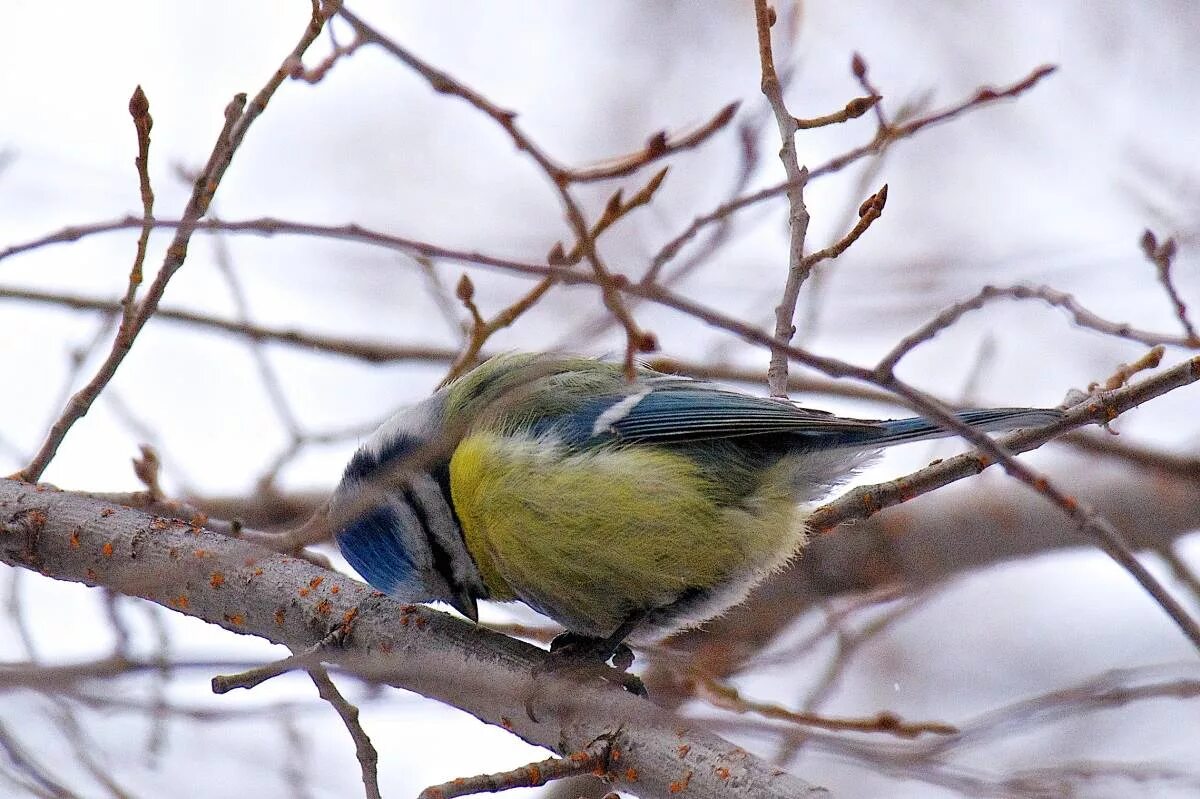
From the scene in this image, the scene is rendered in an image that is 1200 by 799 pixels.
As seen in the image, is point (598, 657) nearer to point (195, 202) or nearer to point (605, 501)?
point (605, 501)

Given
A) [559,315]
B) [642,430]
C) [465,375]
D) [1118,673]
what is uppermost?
[559,315]

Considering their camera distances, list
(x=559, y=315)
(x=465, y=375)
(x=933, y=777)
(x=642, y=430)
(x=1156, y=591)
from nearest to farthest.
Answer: (x=1156, y=591), (x=933, y=777), (x=642, y=430), (x=465, y=375), (x=559, y=315)

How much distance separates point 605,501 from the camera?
249 cm

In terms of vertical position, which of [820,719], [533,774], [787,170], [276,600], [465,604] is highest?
[787,170]

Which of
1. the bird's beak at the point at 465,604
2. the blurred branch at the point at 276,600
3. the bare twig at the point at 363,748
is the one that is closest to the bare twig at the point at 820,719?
the blurred branch at the point at 276,600

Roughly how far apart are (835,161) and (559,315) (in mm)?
3116

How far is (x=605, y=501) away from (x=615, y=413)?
0.31m

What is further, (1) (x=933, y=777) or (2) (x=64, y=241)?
(2) (x=64, y=241)

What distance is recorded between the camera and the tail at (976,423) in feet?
7.27

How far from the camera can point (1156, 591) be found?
4.12ft

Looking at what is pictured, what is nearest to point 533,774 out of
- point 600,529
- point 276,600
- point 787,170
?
point 276,600

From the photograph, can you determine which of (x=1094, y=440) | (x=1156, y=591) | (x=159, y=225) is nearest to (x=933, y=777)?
(x=1156, y=591)

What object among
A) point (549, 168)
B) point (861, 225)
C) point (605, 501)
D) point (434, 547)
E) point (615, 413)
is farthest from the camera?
point (615, 413)

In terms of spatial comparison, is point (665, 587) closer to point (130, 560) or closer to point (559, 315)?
point (130, 560)
